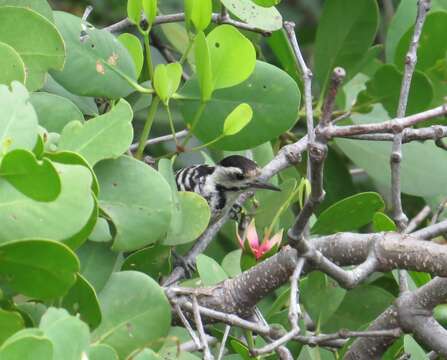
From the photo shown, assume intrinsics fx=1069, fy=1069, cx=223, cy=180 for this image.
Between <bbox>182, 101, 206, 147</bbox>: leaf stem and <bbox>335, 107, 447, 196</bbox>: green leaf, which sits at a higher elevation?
<bbox>182, 101, 206, 147</bbox>: leaf stem

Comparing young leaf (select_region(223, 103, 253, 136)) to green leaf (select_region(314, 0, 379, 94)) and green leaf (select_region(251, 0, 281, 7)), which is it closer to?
green leaf (select_region(251, 0, 281, 7))

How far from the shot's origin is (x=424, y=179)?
3.51 metres

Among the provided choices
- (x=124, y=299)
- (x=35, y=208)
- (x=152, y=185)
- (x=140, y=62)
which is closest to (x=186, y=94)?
(x=140, y=62)

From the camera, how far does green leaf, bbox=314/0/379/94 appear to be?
3436 millimetres

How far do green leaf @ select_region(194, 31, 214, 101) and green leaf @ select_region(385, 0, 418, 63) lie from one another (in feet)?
3.72

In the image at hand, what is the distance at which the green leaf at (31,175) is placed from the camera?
65.5 inches

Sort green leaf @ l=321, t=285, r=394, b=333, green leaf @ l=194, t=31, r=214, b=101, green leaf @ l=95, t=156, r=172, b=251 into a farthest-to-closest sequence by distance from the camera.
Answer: green leaf @ l=321, t=285, r=394, b=333 → green leaf @ l=194, t=31, r=214, b=101 → green leaf @ l=95, t=156, r=172, b=251

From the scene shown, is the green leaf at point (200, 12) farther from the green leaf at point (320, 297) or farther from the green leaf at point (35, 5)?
the green leaf at point (320, 297)

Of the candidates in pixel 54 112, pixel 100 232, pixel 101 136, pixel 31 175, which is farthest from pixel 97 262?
pixel 31 175

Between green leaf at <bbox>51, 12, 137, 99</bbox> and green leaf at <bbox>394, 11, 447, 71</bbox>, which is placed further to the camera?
green leaf at <bbox>394, 11, 447, 71</bbox>

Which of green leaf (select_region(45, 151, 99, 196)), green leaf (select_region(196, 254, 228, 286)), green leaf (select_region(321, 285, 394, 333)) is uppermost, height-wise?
green leaf (select_region(45, 151, 99, 196))

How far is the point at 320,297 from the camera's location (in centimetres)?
286

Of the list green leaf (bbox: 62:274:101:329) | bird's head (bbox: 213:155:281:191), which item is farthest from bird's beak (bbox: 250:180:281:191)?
green leaf (bbox: 62:274:101:329)

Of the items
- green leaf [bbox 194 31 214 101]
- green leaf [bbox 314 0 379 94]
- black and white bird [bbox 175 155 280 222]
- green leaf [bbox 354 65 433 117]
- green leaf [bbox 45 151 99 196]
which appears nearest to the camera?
green leaf [bbox 45 151 99 196]
